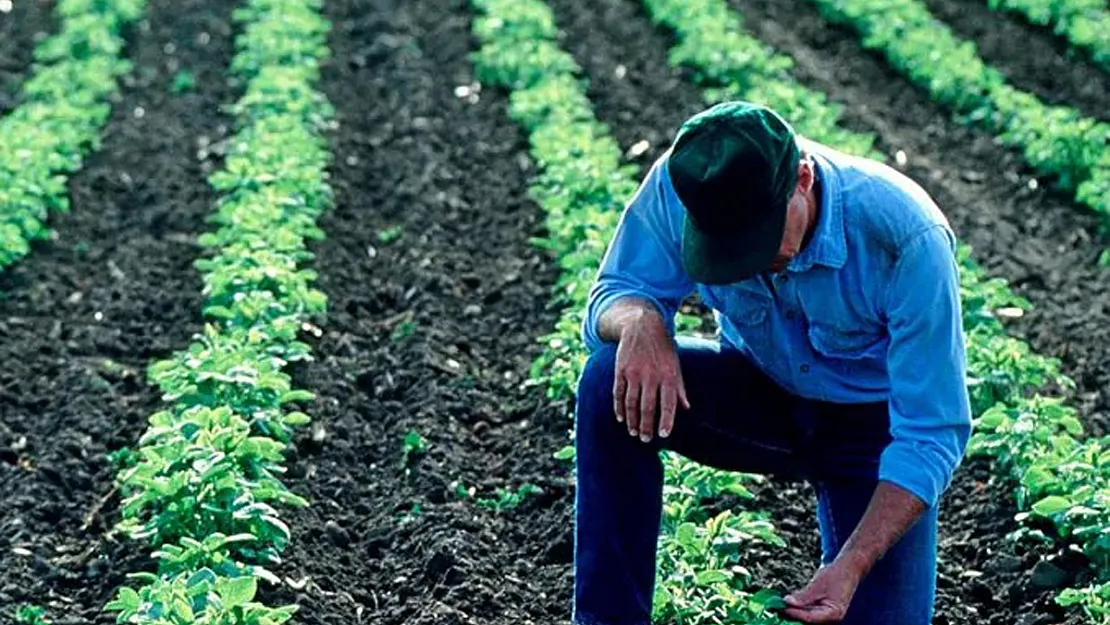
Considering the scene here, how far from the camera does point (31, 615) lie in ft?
17.3

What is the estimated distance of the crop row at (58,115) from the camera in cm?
824

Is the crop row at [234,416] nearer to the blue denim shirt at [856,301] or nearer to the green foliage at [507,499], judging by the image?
the green foliage at [507,499]

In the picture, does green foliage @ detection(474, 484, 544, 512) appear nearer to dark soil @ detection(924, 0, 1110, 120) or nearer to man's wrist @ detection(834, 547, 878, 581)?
man's wrist @ detection(834, 547, 878, 581)

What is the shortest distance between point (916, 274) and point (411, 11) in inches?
327

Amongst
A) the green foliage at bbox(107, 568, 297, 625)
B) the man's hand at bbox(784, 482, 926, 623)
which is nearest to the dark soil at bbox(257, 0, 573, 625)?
the green foliage at bbox(107, 568, 297, 625)

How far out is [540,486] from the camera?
235 inches

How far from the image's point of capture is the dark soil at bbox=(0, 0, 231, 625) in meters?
5.63

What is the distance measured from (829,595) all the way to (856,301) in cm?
70

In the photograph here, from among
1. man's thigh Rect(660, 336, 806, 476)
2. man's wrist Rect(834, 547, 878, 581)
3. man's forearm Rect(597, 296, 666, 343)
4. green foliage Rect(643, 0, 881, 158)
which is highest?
man's forearm Rect(597, 296, 666, 343)

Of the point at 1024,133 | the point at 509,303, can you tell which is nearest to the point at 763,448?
the point at 509,303

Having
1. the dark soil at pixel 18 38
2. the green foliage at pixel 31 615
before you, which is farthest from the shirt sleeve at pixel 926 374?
the dark soil at pixel 18 38

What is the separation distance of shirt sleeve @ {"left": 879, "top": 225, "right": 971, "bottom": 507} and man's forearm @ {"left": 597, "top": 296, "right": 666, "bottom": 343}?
557mm

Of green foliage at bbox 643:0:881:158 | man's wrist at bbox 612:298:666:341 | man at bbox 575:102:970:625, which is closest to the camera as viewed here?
man at bbox 575:102:970:625

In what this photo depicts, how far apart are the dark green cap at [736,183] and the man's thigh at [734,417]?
1.55 feet
